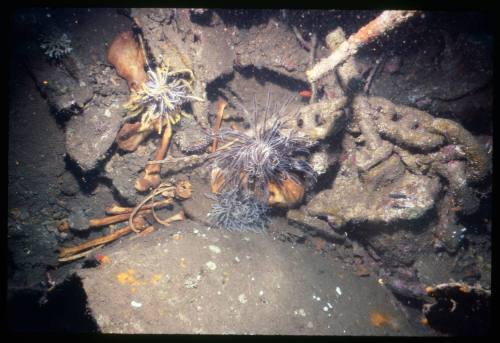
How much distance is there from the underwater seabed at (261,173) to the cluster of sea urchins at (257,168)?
0.07 feet

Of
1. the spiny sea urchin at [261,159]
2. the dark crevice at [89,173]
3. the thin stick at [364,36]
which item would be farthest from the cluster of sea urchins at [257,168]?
the dark crevice at [89,173]

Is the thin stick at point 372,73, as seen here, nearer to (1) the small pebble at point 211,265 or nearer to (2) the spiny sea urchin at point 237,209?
(2) the spiny sea urchin at point 237,209

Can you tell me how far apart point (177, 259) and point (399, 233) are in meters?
3.19

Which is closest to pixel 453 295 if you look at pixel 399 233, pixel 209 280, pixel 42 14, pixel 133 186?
pixel 399 233

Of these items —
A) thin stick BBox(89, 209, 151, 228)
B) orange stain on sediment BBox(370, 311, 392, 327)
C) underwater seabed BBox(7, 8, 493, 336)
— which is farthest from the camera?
thin stick BBox(89, 209, 151, 228)

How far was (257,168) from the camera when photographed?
13.6 ft

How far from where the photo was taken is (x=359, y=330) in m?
3.81

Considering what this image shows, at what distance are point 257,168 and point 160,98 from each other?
1693mm

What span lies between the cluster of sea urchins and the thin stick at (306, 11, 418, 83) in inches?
36.3

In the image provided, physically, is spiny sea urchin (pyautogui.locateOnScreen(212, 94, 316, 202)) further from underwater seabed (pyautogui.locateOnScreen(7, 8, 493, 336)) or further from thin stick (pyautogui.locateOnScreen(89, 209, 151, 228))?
thin stick (pyautogui.locateOnScreen(89, 209, 151, 228))

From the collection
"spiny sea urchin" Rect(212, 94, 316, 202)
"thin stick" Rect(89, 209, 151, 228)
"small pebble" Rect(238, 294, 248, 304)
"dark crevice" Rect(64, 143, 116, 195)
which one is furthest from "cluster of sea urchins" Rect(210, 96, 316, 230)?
"dark crevice" Rect(64, 143, 116, 195)

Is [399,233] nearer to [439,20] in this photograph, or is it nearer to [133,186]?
[439,20]

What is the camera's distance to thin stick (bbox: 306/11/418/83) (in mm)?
3459

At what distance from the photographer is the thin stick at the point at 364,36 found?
3.46 m
